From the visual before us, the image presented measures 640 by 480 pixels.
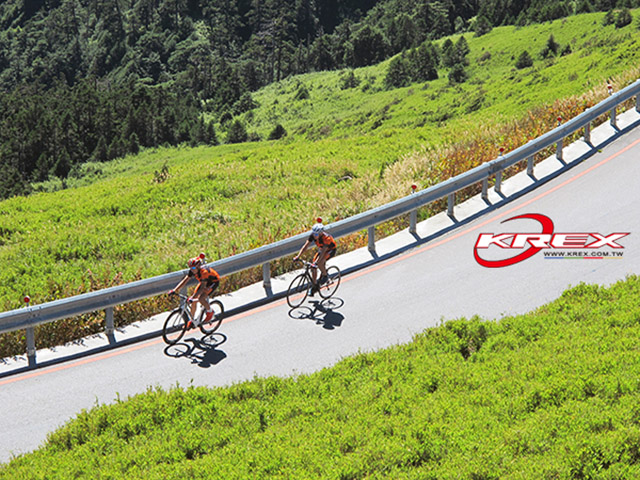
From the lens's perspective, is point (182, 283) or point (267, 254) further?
point (267, 254)

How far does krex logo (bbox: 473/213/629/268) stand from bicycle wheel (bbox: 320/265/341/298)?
8.27 ft

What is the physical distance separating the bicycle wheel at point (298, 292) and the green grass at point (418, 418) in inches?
104

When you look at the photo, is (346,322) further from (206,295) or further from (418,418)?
(418,418)

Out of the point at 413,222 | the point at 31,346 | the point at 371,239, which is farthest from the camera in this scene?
the point at 413,222

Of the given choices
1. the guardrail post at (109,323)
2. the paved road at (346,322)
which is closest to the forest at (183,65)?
the paved road at (346,322)

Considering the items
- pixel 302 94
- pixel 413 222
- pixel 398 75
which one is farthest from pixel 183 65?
pixel 413 222

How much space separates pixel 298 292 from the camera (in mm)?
10703

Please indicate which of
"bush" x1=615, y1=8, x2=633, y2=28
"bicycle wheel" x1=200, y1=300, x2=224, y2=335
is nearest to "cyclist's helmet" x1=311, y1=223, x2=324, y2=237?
"bicycle wheel" x1=200, y1=300, x2=224, y2=335

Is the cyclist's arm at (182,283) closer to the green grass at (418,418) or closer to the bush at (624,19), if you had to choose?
the green grass at (418,418)

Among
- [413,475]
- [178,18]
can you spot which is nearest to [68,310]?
[413,475]

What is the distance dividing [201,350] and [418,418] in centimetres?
416

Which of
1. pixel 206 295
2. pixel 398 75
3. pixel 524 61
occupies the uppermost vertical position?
pixel 398 75

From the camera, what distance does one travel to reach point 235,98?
125375 millimetres

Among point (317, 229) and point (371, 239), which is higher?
point (317, 229)
